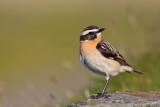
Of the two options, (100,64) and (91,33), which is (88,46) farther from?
(100,64)

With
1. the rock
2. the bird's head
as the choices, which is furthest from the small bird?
the rock

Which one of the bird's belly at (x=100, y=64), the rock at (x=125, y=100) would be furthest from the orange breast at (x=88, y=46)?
the rock at (x=125, y=100)

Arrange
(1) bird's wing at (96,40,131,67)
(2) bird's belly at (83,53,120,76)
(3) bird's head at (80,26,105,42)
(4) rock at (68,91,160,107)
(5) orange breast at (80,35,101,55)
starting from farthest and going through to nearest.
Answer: (3) bird's head at (80,26,105,42), (1) bird's wing at (96,40,131,67), (5) orange breast at (80,35,101,55), (2) bird's belly at (83,53,120,76), (4) rock at (68,91,160,107)

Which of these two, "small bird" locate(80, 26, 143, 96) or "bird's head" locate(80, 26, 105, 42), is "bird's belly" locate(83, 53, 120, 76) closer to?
"small bird" locate(80, 26, 143, 96)

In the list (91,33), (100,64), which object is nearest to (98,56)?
(100,64)

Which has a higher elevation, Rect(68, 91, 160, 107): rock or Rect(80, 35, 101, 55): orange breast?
Rect(80, 35, 101, 55): orange breast

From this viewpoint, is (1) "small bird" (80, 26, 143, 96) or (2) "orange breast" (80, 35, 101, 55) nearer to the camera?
(1) "small bird" (80, 26, 143, 96)

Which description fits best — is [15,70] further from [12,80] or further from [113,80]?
[113,80]

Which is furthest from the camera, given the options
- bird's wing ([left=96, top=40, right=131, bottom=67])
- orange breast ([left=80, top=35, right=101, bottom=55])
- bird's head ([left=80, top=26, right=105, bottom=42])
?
bird's head ([left=80, top=26, right=105, bottom=42])
